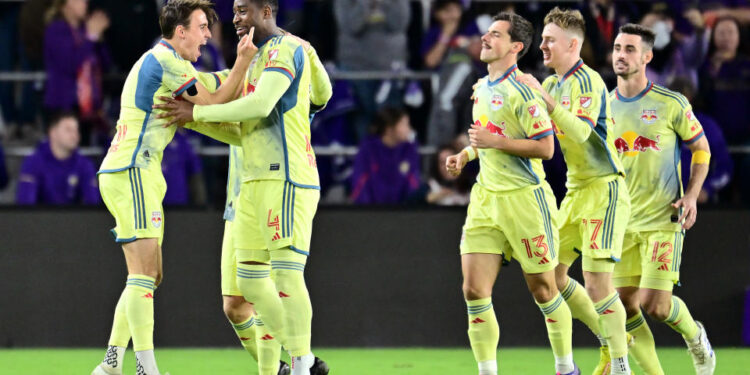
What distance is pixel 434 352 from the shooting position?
8.65 metres

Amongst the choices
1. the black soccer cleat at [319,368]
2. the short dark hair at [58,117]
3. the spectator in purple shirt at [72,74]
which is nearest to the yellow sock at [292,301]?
the black soccer cleat at [319,368]

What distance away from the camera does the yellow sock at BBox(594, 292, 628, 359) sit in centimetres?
644

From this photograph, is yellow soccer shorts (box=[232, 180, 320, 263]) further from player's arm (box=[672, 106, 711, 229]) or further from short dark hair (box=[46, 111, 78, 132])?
short dark hair (box=[46, 111, 78, 132])

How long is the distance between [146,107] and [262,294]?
1208 mm

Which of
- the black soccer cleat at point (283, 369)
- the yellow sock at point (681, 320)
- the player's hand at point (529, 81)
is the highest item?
the player's hand at point (529, 81)

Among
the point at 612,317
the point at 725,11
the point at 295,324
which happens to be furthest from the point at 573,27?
the point at 725,11

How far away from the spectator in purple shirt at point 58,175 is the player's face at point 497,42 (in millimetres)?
4074

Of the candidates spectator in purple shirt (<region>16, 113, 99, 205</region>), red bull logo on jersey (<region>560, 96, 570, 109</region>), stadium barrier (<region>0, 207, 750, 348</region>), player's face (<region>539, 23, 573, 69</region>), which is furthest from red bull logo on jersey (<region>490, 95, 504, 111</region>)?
spectator in purple shirt (<region>16, 113, 99, 205</region>)

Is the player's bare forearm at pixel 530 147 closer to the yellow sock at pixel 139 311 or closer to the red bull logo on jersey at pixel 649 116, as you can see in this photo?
the red bull logo on jersey at pixel 649 116

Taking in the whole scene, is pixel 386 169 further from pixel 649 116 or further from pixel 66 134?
pixel 649 116

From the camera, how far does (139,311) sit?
236 inches

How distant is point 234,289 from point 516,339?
3171 mm

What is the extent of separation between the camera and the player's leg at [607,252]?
21.2 ft

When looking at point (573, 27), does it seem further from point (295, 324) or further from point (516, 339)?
point (516, 339)
